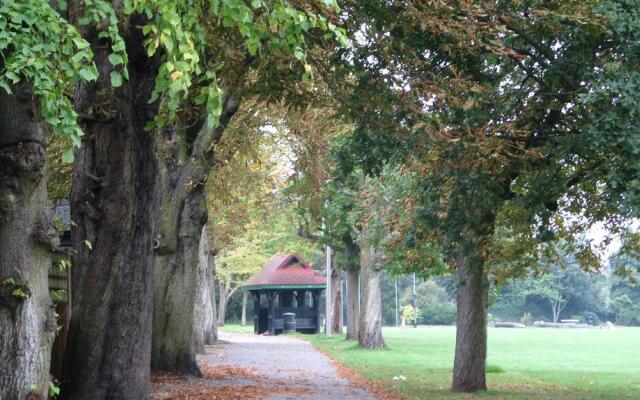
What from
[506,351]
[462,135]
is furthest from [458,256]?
[506,351]

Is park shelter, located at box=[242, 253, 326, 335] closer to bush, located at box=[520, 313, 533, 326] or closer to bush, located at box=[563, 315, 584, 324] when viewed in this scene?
bush, located at box=[520, 313, 533, 326]

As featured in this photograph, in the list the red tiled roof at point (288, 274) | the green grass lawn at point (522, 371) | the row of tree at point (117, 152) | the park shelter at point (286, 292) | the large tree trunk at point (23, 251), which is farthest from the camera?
the park shelter at point (286, 292)

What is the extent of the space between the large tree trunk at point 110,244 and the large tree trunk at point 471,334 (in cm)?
903

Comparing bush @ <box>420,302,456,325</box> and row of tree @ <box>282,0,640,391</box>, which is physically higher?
row of tree @ <box>282,0,640,391</box>

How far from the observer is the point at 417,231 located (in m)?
17.8

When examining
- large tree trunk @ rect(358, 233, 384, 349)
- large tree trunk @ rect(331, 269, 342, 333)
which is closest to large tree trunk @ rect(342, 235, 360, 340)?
large tree trunk @ rect(358, 233, 384, 349)

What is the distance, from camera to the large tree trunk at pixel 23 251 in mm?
7664

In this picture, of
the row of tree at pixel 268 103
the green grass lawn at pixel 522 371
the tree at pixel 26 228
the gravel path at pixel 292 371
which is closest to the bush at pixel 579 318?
the green grass lawn at pixel 522 371

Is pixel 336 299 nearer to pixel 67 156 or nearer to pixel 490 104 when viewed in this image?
pixel 490 104

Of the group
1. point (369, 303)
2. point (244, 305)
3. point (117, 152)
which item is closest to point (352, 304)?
point (369, 303)

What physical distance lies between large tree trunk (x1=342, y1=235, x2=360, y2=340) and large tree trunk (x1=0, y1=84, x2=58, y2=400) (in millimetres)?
36810

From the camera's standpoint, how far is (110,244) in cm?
1073

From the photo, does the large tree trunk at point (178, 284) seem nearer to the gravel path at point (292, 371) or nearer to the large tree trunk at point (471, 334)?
the gravel path at point (292, 371)

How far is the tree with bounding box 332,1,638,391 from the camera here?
11.9 metres
